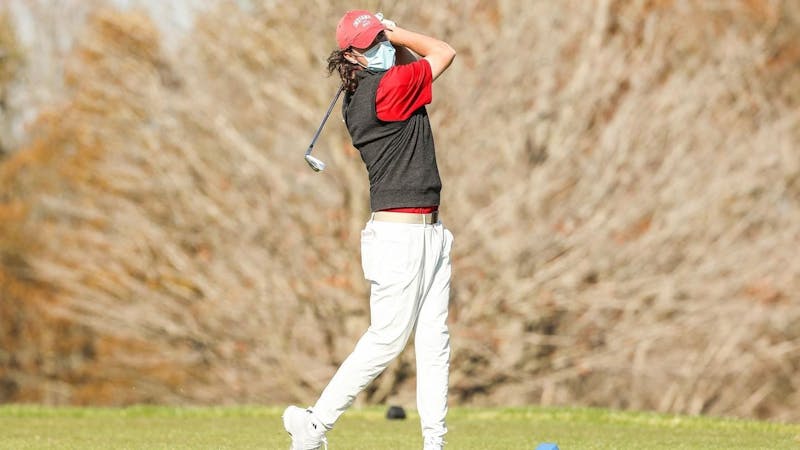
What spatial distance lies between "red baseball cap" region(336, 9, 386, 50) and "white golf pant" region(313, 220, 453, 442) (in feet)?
2.54

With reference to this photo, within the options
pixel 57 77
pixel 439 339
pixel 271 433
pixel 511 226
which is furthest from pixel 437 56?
pixel 57 77

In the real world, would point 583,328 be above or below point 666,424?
above

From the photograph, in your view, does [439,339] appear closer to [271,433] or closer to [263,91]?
[271,433]

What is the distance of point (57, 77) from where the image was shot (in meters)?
29.3

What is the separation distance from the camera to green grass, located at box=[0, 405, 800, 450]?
759 cm

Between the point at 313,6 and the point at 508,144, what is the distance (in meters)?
3.16

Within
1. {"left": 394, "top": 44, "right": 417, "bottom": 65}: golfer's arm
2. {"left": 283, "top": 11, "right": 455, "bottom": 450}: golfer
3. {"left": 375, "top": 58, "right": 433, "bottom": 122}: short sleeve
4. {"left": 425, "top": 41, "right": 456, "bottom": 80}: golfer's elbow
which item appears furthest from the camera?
{"left": 394, "top": 44, "right": 417, "bottom": 65}: golfer's arm

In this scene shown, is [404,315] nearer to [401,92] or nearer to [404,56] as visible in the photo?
[401,92]

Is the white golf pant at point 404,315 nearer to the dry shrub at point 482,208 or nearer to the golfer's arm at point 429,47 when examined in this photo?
the golfer's arm at point 429,47

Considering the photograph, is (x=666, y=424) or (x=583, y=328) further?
(x=583, y=328)

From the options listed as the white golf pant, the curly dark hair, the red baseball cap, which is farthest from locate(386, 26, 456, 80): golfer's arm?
the white golf pant

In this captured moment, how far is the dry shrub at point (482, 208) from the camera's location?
17078 mm

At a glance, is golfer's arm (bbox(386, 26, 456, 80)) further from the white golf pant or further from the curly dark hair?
the white golf pant

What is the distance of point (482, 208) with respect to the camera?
1753cm
